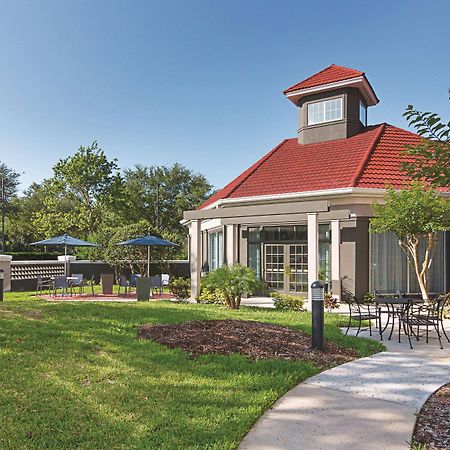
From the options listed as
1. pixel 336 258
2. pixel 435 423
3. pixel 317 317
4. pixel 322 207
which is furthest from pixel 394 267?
pixel 435 423

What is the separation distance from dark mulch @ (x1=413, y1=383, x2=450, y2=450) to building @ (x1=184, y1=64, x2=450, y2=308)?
8316 millimetres

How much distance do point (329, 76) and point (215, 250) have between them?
9381mm

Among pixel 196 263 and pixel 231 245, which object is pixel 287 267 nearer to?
pixel 231 245

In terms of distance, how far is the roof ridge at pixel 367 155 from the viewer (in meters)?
15.5

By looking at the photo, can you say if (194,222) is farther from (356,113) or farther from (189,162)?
(189,162)

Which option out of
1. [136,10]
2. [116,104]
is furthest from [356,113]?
[116,104]

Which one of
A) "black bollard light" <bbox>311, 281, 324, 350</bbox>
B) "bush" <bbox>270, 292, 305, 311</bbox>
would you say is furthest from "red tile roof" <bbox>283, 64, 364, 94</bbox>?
"black bollard light" <bbox>311, 281, 324, 350</bbox>

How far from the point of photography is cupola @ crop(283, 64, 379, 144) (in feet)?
61.5

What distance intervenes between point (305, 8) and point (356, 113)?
5521 millimetres

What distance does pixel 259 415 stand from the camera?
171 inches

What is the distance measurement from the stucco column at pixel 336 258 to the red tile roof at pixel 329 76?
6962 millimetres

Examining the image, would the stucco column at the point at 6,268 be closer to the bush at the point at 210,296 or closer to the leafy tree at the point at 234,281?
the bush at the point at 210,296

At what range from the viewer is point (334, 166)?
56.9 ft

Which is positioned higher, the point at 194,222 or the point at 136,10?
the point at 136,10
